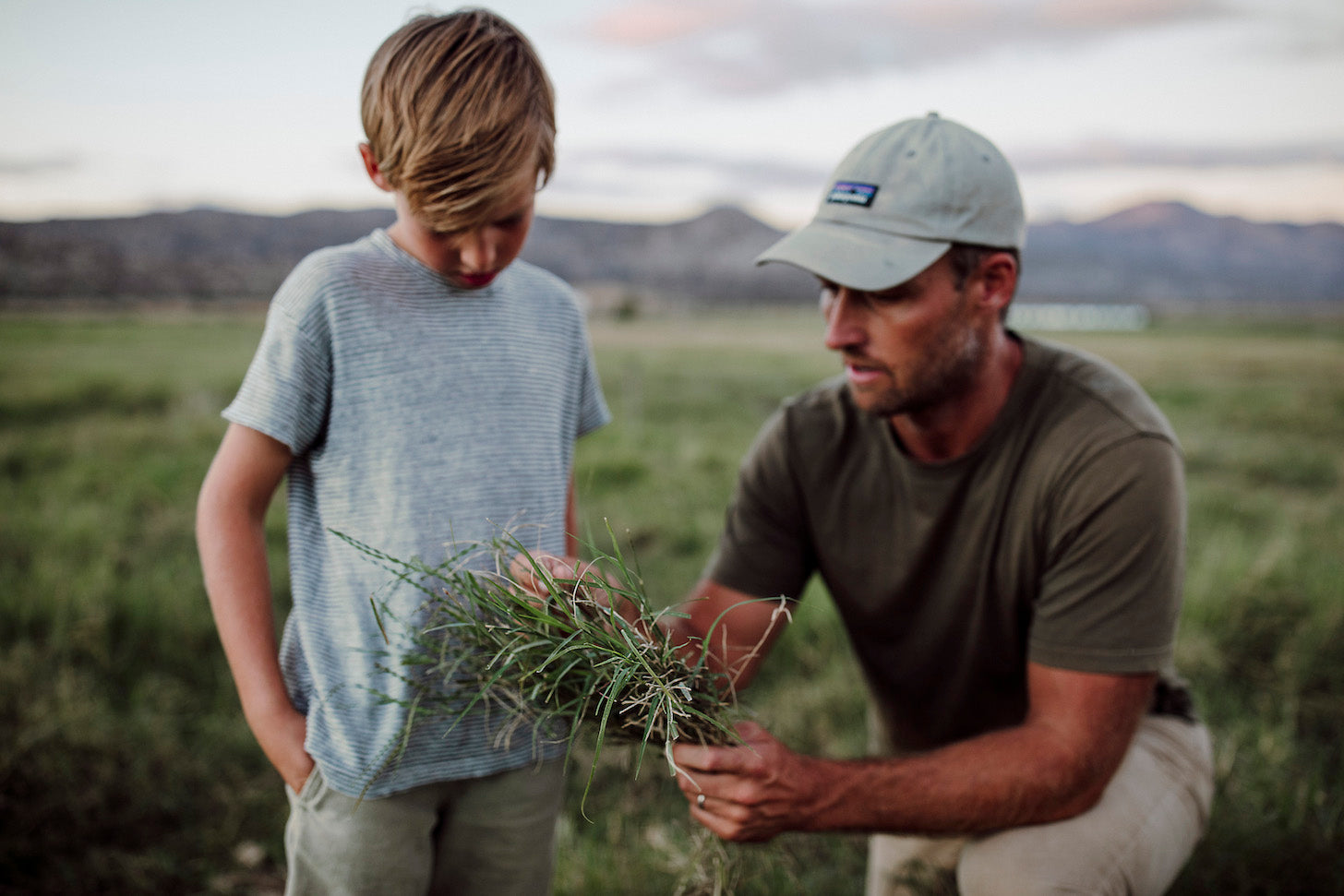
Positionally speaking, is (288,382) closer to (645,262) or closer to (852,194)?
(852,194)

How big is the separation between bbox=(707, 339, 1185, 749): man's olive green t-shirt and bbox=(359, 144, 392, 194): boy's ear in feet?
4.33

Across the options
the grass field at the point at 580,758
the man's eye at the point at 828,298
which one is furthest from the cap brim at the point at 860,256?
the grass field at the point at 580,758

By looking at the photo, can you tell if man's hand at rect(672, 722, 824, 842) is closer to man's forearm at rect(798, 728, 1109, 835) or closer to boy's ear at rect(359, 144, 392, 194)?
man's forearm at rect(798, 728, 1109, 835)

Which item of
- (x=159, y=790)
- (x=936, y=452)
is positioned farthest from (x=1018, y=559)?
(x=159, y=790)

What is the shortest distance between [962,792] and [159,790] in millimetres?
2874

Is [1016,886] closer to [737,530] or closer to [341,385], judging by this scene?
[737,530]

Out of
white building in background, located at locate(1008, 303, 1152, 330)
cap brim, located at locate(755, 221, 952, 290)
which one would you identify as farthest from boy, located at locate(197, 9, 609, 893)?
white building in background, located at locate(1008, 303, 1152, 330)

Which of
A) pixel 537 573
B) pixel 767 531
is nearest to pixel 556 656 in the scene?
pixel 537 573

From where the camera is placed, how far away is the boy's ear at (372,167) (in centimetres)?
171

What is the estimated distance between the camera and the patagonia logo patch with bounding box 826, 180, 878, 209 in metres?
2.19

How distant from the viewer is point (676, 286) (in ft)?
315

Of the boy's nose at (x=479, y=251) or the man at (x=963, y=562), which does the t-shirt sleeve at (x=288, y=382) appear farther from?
the man at (x=963, y=562)

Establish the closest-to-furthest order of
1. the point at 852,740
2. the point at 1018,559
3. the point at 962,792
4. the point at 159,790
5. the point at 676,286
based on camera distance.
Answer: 1. the point at 962,792
2. the point at 1018,559
3. the point at 159,790
4. the point at 852,740
5. the point at 676,286

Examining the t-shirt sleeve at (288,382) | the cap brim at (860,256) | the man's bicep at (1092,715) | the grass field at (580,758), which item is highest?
the cap brim at (860,256)
